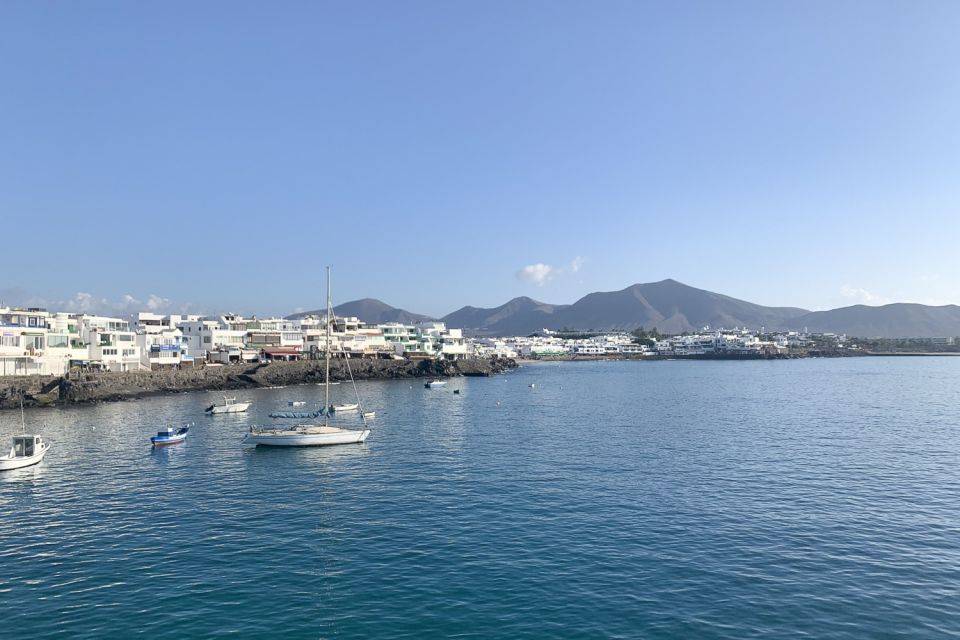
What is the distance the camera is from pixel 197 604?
894 inches

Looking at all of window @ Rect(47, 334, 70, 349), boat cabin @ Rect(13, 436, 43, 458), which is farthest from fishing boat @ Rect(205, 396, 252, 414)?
window @ Rect(47, 334, 70, 349)

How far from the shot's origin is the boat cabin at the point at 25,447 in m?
46.2

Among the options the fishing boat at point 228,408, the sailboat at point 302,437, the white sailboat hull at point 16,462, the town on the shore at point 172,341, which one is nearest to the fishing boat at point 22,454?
the white sailboat hull at point 16,462

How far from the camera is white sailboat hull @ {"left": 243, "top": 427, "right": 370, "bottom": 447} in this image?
183ft

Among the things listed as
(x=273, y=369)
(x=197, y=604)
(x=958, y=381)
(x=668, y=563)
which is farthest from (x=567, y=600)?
(x=958, y=381)

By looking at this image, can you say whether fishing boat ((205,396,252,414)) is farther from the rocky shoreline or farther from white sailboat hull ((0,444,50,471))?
white sailboat hull ((0,444,50,471))

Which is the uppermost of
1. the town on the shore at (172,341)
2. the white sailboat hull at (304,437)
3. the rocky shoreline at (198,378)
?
the town on the shore at (172,341)

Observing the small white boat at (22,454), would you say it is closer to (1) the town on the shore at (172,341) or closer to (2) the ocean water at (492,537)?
(2) the ocean water at (492,537)

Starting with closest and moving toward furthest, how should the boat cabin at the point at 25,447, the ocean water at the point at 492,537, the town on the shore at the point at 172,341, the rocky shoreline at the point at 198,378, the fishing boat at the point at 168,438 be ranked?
the ocean water at the point at 492,537
the boat cabin at the point at 25,447
the fishing boat at the point at 168,438
the rocky shoreline at the point at 198,378
the town on the shore at the point at 172,341

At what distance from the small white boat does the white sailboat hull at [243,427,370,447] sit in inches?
622

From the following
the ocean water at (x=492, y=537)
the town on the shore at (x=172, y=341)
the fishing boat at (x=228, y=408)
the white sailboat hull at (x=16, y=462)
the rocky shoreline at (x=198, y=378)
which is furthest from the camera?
the town on the shore at (x=172, y=341)

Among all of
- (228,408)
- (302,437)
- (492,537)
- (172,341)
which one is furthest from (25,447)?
(172,341)

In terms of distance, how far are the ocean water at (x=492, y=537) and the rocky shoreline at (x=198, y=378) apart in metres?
→ 33.4

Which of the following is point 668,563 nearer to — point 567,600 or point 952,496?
point 567,600
